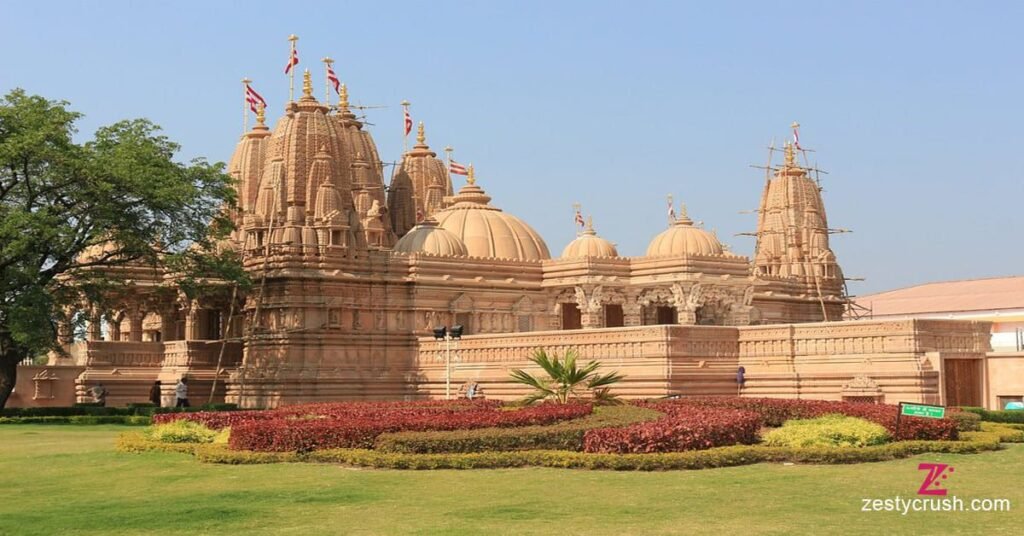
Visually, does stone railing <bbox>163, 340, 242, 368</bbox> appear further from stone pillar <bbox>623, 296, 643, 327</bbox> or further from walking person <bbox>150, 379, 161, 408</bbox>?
stone pillar <bbox>623, 296, 643, 327</bbox>

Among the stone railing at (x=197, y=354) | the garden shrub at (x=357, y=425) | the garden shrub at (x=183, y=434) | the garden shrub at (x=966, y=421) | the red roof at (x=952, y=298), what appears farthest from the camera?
the red roof at (x=952, y=298)

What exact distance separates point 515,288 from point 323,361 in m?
8.72

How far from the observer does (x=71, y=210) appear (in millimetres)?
33562

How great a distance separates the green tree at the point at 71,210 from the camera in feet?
104

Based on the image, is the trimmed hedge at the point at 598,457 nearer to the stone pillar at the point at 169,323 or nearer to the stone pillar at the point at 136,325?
the stone pillar at the point at 169,323

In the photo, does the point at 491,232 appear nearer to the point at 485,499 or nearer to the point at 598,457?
the point at 598,457

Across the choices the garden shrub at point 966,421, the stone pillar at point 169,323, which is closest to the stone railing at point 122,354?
the stone pillar at point 169,323

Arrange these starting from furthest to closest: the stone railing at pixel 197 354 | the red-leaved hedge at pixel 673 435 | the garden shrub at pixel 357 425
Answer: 1. the stone railing at pixel 197 354
2. the garden shrub at pixel 357 425
3. the red-leaved hedge at pixel 673 435

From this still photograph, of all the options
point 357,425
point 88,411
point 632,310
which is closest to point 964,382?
point 632,310

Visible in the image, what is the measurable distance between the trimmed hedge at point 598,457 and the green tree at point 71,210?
15.0 m

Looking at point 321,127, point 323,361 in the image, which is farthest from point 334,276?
point 321,127

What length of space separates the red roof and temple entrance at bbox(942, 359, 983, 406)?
95.7 ft

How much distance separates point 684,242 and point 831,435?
29.9m

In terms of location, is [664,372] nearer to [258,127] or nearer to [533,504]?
[533,504]
